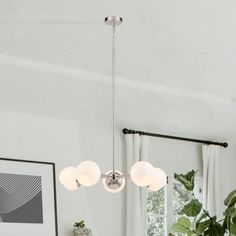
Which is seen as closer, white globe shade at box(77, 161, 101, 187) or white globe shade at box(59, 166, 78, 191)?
white globe shade at box(77, 161, 101, 187)

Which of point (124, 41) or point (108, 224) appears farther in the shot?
point (108, 224)

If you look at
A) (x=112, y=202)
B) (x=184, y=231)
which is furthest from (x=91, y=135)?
(x=184, y=231)

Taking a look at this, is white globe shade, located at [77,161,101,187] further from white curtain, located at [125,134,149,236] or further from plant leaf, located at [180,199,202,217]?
white curtain, located at [125,134,149,236]

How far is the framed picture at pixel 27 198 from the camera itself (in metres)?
5.89

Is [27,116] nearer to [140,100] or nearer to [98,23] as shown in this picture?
[140,100]

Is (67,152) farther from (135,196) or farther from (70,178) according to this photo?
(70,178)

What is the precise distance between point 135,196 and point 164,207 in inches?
24.2

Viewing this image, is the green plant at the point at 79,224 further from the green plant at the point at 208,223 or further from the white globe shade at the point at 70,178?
the green plant at the point at 208,223

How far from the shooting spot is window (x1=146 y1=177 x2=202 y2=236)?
23.2ft

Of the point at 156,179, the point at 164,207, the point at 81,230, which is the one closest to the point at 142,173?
the point at 156,179

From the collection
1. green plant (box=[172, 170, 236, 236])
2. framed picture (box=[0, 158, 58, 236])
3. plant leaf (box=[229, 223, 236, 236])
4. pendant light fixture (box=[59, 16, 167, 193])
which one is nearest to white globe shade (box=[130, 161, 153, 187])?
pendant light fixture (box=[59, 16, 167, 193])

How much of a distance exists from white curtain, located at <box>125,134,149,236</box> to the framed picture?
37.6 inches

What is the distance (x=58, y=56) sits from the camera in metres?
5.62

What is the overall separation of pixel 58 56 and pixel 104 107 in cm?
116
